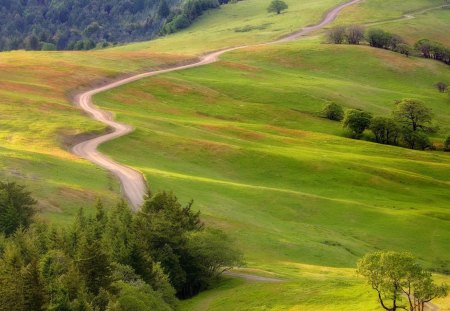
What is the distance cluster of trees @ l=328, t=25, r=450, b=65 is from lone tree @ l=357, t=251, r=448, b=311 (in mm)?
146483

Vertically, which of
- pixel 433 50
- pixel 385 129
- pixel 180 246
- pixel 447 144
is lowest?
pixel 447 144

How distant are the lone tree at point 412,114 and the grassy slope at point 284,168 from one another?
761 cm

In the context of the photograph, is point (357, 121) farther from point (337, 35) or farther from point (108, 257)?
point (108, 257)

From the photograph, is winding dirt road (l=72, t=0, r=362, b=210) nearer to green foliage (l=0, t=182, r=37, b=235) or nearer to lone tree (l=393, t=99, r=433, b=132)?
green foliage (l=0, t=182, r=37, b=235)

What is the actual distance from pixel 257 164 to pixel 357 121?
3270 centimetres

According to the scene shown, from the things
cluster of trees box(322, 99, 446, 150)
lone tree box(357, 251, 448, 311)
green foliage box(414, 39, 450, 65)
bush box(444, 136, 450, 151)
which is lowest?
bush box(444, 136, 450, 151)

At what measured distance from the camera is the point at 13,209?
1786 inches

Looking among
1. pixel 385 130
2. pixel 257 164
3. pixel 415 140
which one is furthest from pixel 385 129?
pixel 257 164

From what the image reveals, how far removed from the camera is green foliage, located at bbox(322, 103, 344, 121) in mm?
118188

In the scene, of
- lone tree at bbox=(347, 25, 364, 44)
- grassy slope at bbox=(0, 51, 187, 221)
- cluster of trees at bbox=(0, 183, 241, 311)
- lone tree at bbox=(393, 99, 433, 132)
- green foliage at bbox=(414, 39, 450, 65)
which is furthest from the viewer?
lone tree at bbox=(347, 25, 364, 44)

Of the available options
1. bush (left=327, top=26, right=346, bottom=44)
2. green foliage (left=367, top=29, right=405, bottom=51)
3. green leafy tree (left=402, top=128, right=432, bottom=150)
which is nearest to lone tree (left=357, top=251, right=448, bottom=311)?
green leafy tree (left=402, top=128, right=432, bottom=150)

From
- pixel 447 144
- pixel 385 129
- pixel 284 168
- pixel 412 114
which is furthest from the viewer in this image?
pixel 412 114

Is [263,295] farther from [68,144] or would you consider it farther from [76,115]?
[76,115]

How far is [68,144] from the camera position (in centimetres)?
A: 8200
